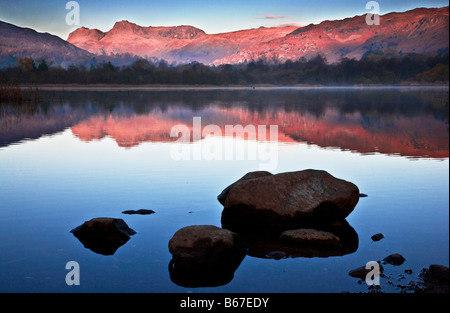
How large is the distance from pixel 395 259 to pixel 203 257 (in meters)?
4.21

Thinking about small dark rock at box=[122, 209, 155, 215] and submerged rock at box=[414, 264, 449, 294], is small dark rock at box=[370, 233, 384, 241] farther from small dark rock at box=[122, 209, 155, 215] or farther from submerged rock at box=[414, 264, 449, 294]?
small dark rock at box=[122, 209, 155, 215]

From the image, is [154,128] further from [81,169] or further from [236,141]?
[81,169]

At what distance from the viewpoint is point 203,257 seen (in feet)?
34.6

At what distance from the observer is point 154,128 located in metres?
41.8

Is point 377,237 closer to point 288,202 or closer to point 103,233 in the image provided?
point 288,202

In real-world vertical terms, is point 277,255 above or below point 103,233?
below

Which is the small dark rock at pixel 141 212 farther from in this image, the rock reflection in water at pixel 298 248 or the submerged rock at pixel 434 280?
the submerged rock at pixel 434 280

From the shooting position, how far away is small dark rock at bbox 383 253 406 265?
34.6ft

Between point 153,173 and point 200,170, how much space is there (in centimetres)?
211

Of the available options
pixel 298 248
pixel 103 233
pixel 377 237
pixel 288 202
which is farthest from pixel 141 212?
pixel 377 237

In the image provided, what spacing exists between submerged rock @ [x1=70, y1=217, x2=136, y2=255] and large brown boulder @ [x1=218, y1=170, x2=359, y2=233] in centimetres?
293
